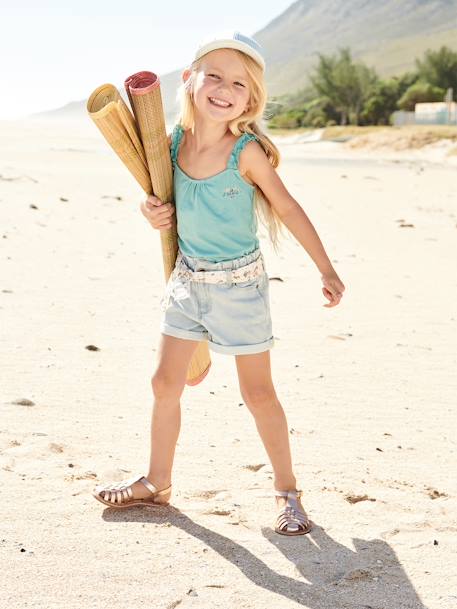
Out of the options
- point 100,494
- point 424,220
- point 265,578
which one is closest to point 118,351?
point 100,494

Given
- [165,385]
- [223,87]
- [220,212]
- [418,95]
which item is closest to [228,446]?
[165,385]

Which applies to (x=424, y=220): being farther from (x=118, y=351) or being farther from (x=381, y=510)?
(x=381, y=510)

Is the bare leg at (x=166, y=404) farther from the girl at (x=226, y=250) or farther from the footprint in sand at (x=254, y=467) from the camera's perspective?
the footprint in sand at (x=254, y=467)

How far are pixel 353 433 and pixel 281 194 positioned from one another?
4.69 feet

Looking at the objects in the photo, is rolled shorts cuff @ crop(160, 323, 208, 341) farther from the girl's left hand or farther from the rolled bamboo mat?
the girl's left hand

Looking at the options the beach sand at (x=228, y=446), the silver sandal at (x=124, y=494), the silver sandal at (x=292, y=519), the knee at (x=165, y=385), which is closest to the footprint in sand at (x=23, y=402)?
the beach sand at (x=228, y=446)

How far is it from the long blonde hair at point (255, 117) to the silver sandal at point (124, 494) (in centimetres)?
102

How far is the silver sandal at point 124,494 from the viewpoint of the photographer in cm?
338

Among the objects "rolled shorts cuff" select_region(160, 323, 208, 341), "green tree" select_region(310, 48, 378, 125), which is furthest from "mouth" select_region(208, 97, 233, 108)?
"green tree" select_region(310, 48, 378, 125)

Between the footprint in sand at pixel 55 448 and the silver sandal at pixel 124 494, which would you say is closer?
the silver sandal at pixel 124 494

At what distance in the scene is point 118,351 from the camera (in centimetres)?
549

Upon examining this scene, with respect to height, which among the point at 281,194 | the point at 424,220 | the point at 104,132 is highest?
the point at 104,132

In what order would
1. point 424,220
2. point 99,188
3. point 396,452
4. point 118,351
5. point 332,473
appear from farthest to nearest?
point 99,188 < point 424,220 < point 118,351 < point 396,452 < point 332,473

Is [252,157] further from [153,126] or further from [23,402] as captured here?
[23,402]
